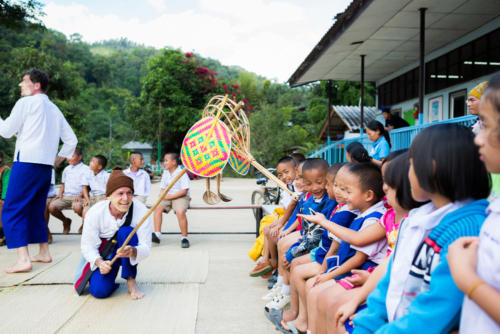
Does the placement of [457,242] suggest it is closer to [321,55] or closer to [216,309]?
[216,309]

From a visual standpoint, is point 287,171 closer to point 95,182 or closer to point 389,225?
point 389,225

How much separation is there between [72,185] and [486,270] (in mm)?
5625

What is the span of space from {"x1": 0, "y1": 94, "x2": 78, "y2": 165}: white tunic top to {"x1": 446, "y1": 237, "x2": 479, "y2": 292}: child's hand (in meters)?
3.91

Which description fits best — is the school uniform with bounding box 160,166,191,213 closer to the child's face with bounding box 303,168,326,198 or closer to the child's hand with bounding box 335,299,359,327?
the child's face with bounding box 303,168,326,198

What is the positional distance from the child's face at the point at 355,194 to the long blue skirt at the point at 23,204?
10.7 ft

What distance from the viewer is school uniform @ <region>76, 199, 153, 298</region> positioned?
3.08 meters

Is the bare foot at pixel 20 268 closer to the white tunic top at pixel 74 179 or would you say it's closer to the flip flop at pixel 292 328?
the white tunic top at pixel 74 179

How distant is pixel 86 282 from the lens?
124 inches

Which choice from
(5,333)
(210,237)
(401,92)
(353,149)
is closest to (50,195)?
(210,237)

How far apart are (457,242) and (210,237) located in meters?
5.07

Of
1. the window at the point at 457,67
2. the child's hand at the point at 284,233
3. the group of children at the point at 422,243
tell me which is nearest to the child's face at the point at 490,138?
the group of children at the point at 422,243

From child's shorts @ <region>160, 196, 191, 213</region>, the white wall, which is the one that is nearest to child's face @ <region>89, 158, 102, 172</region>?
child's shorts @ <region>160, 196, 191, 213</region>

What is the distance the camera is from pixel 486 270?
979 millimetres

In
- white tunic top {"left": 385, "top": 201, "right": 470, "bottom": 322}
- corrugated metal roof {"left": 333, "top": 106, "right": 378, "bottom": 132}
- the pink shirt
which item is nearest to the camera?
white tunic top {"left": 385, "top": 201, "right": 470, "bottom": 322}
